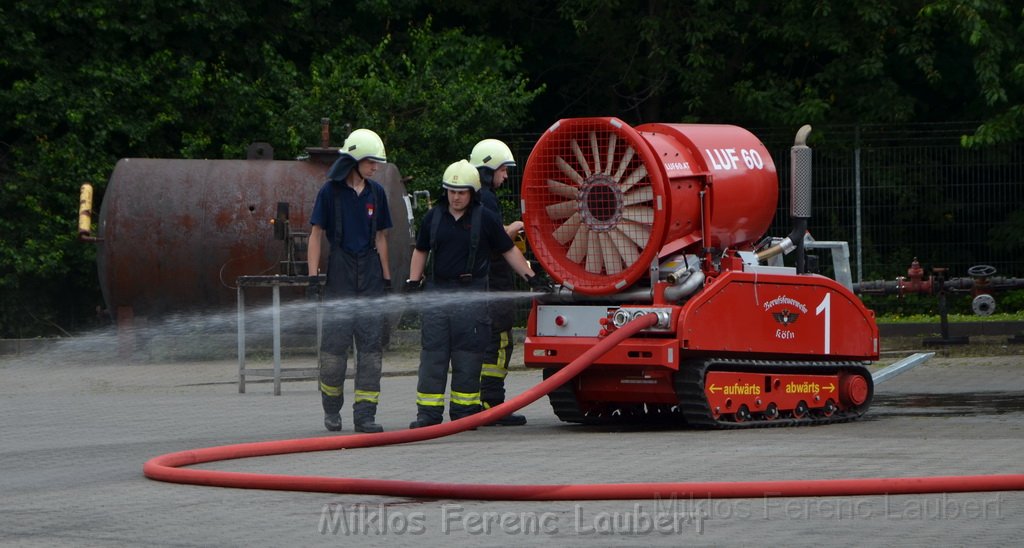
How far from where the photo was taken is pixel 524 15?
1108 inches

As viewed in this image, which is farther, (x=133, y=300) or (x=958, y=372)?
(x=133, y=300)

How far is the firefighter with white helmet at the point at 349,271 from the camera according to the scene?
11266mm

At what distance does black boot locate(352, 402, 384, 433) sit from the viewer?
1102 centimetres

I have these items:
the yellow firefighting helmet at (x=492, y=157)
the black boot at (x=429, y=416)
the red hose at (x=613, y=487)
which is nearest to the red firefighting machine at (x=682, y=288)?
the yellow firefighting helmet at (x=492, y=157)

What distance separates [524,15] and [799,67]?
4714mm

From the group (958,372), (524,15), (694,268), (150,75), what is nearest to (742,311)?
(694,268)

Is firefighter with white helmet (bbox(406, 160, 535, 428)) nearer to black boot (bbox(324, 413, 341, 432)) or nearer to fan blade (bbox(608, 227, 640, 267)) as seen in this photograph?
black boot (bbox(324, 413, 341, 432))

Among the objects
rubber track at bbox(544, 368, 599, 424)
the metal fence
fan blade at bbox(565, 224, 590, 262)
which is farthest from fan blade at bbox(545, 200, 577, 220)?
the metal fence

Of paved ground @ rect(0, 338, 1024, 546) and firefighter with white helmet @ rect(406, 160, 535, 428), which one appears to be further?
firefighter with white helmet @ rect(406, 160, 535, 428)

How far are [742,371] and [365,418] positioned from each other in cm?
263

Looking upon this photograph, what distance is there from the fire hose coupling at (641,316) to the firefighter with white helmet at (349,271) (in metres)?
1.61

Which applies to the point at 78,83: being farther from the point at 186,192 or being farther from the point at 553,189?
the point at 553,189

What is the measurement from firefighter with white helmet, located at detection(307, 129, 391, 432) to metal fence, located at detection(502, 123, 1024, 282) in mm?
10556

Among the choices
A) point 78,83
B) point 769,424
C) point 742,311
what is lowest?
point 769,424
